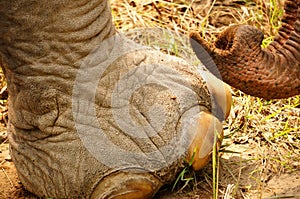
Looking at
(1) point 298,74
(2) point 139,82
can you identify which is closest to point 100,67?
(2) point 139,82

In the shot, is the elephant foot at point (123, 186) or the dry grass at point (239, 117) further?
the dry grass at point (239, 117)

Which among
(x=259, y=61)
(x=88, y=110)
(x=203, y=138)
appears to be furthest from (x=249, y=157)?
(x=88, y=110)

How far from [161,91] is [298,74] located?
1.22 feet

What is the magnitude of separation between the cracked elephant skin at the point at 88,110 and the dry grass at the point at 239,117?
0.48 feet

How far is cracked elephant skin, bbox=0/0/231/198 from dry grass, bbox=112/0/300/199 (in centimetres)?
14

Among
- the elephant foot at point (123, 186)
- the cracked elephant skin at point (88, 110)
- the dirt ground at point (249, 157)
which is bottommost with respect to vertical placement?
the dirt ground at point (249, 157)

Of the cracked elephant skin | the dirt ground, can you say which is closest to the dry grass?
the dirt ground

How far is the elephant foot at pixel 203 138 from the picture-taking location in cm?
202

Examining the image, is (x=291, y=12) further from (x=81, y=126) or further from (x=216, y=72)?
(x=81, y=126)

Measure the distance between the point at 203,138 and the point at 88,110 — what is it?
0.32m

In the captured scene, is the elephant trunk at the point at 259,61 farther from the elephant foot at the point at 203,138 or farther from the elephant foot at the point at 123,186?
the elephant foot at the point at 123,186

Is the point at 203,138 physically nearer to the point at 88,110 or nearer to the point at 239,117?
the point at 88,110

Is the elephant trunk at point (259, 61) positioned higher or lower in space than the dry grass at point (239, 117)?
higher

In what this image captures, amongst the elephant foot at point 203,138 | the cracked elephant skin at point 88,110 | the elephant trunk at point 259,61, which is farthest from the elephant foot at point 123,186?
the elephant trunk at point 259,61
